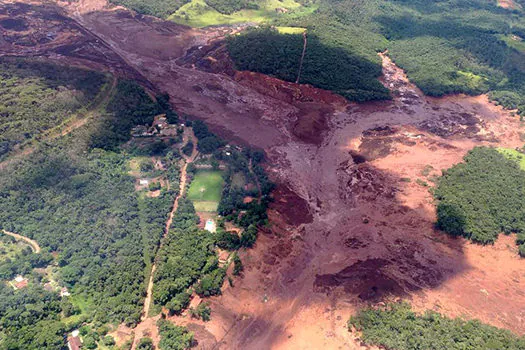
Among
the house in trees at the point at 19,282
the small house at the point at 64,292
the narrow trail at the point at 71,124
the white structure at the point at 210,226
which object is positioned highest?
the narrow trail at the point at 71,124

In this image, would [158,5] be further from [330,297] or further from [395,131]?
[330,297]

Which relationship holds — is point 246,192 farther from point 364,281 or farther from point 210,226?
point 364,281

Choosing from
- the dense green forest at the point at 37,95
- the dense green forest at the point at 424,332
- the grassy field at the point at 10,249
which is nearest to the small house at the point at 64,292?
the grassy field at the point at 10,249

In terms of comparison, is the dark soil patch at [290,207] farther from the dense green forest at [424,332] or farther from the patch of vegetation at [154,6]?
the patch of vegetation at [154,6]

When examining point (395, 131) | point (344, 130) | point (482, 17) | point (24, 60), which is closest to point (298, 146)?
point (344, 130)

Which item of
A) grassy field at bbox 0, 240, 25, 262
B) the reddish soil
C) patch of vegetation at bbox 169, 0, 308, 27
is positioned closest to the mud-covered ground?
patch of vegetation at bbox 169, 0, 308, 27

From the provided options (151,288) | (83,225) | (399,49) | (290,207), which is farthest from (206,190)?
(399,49)

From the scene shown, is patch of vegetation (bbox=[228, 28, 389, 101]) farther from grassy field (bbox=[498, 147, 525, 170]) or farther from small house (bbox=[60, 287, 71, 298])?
small house (bbox=[60, 287, 71, 298])
